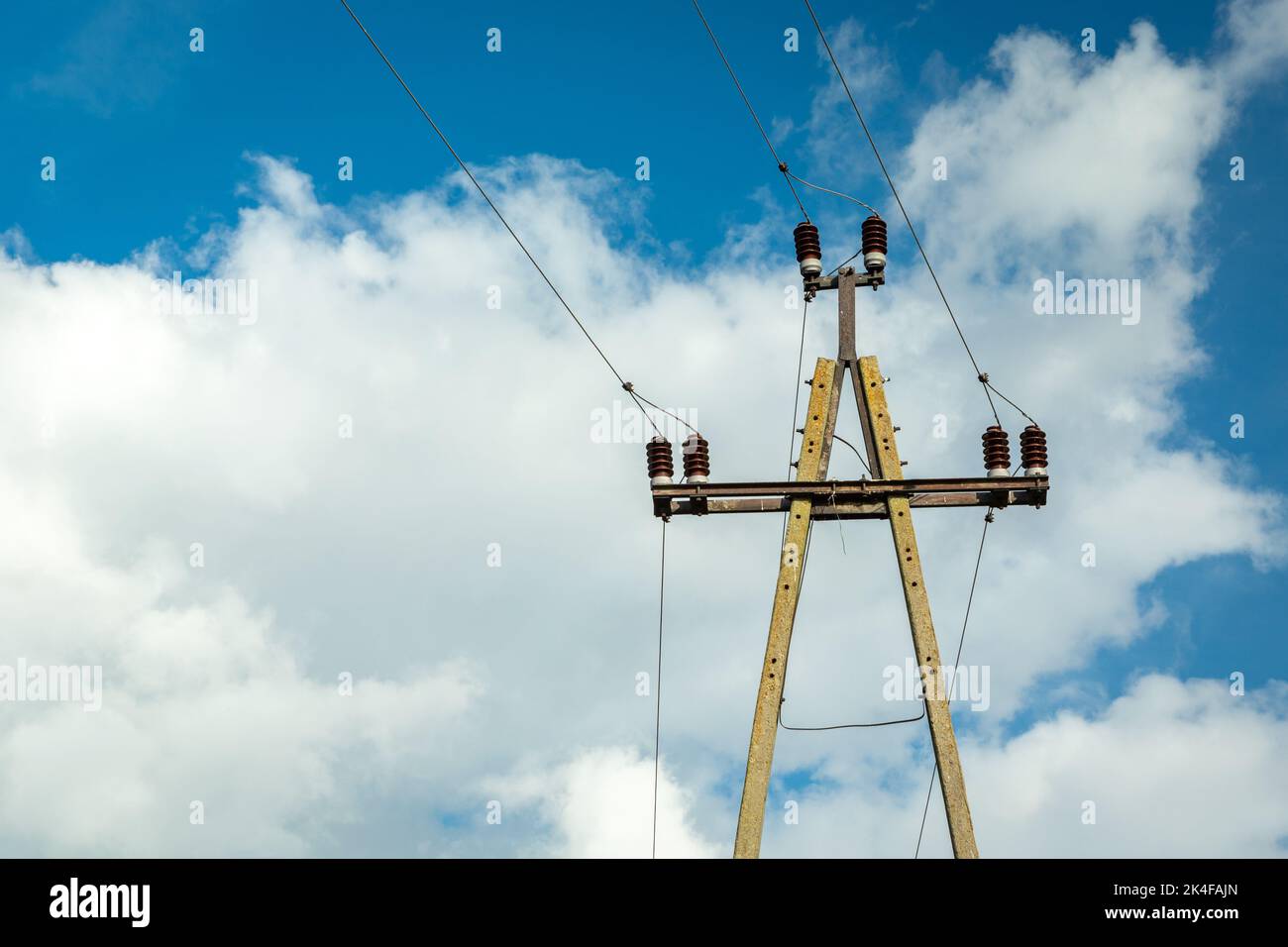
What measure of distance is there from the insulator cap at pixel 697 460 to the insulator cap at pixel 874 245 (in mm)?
2873

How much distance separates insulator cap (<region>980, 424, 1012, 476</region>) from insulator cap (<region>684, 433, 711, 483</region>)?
3.03 metres

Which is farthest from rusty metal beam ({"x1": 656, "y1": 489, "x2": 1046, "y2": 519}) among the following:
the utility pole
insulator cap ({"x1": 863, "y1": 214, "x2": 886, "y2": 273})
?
insulator cap ({"x1": 863, "y1": 214, "x2": 886, "y2": 273})

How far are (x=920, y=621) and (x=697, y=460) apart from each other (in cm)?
294

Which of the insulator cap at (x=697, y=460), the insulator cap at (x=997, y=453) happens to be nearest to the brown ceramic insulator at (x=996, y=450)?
the insulator cap at (x=997, y=453)

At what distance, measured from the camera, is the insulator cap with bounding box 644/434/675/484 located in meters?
15.9

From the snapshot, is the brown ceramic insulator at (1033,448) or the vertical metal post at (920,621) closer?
the vertical metal post at (920,621)

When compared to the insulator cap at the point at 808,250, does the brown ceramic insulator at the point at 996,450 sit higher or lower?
lower

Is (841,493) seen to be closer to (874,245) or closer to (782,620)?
(782,620)

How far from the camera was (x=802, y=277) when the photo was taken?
1684 cm

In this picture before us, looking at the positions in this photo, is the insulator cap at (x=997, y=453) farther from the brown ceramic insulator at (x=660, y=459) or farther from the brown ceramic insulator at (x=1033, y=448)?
the brown ceramic insulator at (x=660, y=459)

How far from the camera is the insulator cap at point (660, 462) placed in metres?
15.9
